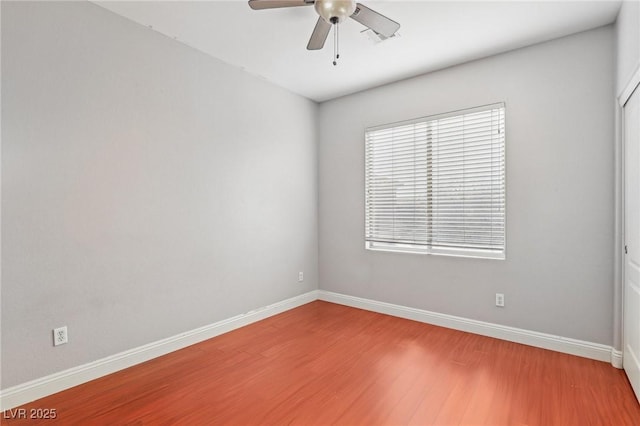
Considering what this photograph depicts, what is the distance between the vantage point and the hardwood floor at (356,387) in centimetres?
201

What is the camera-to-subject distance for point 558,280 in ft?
9.46

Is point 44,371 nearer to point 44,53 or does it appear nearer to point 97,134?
point 97,134

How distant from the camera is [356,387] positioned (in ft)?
7.68

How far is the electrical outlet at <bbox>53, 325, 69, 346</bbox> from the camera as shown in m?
2.27

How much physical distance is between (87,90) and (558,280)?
4.20 m

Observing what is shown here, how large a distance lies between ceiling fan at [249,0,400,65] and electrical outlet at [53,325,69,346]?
258 cm

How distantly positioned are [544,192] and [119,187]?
3.68 meters

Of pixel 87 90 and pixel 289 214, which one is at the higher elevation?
pixel 87 90

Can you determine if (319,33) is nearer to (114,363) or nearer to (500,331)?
(114,363)

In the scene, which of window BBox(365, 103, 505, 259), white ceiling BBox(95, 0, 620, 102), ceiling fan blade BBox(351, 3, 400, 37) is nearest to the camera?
ceiling fan blade BBox(351, 3, 400, 37)

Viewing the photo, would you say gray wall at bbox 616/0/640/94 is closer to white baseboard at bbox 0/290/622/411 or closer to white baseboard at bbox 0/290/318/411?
white baseboard at bbox 0/290/622/411

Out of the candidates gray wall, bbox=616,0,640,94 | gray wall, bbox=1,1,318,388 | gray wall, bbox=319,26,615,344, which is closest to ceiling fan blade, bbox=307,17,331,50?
gray wall, bbox=1,1,318,388

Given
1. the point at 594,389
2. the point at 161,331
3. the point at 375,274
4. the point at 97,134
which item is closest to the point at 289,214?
the point at 375,274

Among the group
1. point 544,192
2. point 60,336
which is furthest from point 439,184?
point 60,336
